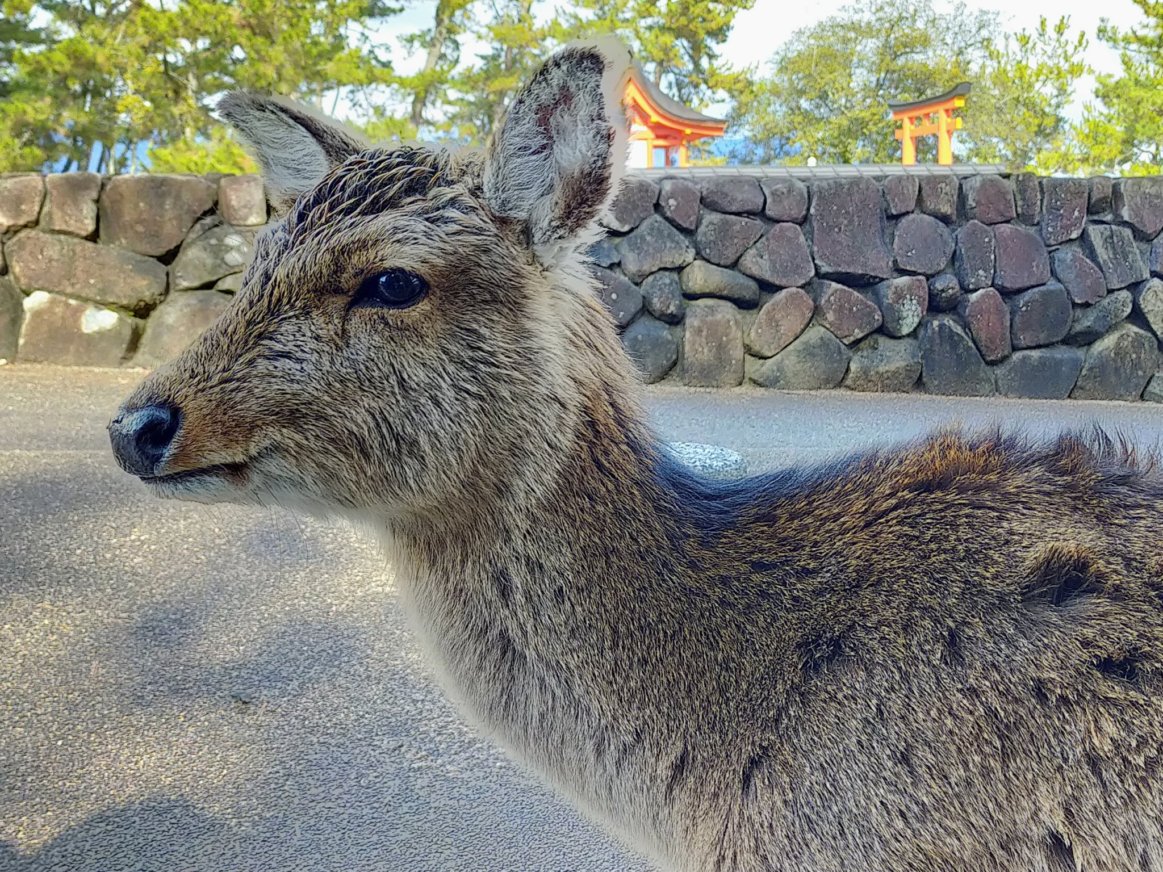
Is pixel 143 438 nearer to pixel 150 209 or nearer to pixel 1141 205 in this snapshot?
pixel 150 209

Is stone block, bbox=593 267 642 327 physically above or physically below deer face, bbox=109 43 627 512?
below

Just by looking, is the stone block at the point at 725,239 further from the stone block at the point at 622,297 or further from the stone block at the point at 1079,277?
the stone block at the point at 1079,277

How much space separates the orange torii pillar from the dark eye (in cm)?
836

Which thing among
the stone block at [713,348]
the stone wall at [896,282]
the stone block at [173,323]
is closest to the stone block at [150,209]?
the stone block at [173,323]

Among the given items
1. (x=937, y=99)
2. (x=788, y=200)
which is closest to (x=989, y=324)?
(x=788, y=200)

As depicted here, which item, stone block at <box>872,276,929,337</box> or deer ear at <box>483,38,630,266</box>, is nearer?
deer ear at <box>483,38,630,266</box>

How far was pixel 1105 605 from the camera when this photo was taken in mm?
1023

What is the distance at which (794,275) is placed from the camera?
5590 millimetres

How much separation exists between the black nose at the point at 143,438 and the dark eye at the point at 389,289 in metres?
0.25

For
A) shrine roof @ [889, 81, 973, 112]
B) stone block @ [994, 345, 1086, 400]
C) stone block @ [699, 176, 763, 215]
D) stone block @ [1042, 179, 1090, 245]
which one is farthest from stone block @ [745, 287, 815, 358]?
shrine roof @ [889, 81, 973, 112]

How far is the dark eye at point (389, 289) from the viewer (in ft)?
3.60

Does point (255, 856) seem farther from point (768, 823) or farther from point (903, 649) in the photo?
point (903, 649)

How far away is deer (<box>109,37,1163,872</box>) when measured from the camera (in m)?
1.00

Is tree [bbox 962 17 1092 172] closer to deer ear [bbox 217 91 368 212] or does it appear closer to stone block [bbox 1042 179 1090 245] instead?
stone block [bbox 1042 179 1090 245]
